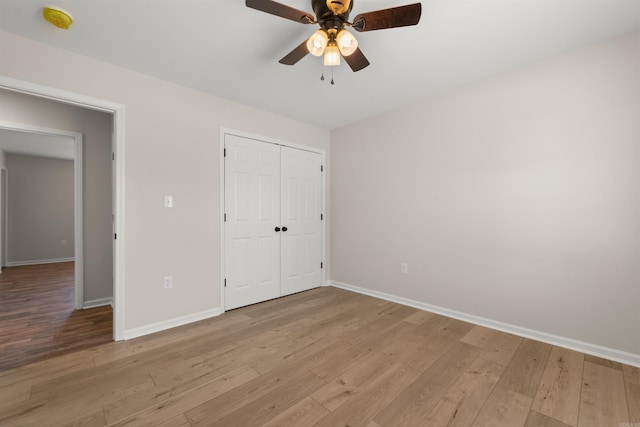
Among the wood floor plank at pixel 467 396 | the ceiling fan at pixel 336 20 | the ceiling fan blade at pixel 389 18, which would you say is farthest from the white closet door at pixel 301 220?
the wood floor plank at pixel 467 396

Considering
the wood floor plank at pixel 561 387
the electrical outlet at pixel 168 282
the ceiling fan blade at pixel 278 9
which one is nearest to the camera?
the ceiling fan blade at pixel 278 9

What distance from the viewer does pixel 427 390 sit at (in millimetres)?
1704

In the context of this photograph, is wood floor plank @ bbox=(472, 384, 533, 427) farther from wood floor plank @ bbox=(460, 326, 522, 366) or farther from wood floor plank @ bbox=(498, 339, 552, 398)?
wood floor plank @ bbox=(460, 326, 522, 366)

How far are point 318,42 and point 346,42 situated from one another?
0.17 m

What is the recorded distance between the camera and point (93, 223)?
3309mm

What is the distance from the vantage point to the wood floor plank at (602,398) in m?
1.45

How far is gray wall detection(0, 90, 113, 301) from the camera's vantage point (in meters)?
3.17

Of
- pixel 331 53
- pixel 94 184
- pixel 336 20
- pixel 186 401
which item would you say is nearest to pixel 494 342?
pixel 186 401

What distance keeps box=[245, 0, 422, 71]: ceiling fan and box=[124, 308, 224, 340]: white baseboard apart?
2.73 metres

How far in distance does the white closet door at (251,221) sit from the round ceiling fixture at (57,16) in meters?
1.51

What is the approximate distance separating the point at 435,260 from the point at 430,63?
6.74 feet

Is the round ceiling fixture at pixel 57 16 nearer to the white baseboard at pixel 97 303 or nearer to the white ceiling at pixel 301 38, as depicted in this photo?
the white ceiling at pixel 301 38

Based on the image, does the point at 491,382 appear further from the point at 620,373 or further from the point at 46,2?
the point at 46,2

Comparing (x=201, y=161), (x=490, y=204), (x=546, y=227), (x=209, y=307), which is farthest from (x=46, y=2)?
(x=546, y=227)
